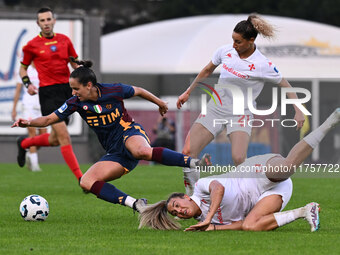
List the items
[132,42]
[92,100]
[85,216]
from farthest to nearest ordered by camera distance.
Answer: [132,42]
[85,216]
[92,100]

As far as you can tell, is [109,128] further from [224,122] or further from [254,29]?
[254,29]

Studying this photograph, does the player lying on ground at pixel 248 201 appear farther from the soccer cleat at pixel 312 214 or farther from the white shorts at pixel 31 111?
the white shorts at pixel 31 111

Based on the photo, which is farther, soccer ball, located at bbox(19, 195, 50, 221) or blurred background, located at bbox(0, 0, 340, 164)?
blurred background, located at bbox(0, 0, 340, 164)

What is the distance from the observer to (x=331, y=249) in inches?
283

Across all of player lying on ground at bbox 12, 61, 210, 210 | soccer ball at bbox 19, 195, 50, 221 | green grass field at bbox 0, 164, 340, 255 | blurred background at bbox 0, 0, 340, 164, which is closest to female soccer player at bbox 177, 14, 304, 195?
blurred background at bbox 0, 0, 340, 164

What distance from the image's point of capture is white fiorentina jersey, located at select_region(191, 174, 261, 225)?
8375 millimetres

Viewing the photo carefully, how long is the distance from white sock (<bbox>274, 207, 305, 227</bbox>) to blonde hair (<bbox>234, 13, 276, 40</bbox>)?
2.07 metres

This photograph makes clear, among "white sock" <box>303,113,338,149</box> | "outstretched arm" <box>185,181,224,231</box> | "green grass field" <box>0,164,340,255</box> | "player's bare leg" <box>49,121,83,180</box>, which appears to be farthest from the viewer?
"player's bare leg" <box>49,121,83,180</box>

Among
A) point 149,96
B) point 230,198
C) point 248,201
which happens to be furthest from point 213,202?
point 149,96

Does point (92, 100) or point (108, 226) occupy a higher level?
point (92, 100)

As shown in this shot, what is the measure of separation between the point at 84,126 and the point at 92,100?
1550 cm

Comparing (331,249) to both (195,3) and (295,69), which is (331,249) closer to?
(295,69)

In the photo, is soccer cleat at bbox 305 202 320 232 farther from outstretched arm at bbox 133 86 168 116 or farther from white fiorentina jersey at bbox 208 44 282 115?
white fiorentina jersey at bbox 208 44 282 115

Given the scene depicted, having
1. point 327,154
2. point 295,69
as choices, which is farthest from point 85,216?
point 295,69
